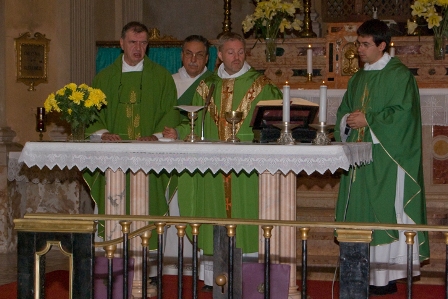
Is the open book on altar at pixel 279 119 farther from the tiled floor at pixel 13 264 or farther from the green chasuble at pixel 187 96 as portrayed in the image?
→ the tiled floor at pixel 13 264

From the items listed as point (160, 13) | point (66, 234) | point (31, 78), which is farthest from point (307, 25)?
point (66, 234)

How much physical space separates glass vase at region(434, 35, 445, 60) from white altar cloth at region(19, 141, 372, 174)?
3.32 metres

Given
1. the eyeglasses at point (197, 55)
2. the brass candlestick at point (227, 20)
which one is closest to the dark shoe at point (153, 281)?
the eyeglasses at point (197, 55)

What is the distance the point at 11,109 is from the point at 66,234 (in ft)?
17.7

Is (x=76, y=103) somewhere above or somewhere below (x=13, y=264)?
above

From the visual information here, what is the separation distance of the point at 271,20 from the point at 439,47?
1744mm

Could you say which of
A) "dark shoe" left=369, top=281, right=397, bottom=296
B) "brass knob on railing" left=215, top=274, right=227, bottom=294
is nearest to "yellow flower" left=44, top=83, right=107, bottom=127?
"brass knob on railing" left=215, top=274, right=227, bottom=294

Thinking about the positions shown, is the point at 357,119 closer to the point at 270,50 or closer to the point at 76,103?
the point at 76,103

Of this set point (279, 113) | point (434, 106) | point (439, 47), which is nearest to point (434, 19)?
point (439, 47)

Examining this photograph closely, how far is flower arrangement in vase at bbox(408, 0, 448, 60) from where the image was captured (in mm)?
8805

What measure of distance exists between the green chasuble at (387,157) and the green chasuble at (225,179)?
0.70 meters

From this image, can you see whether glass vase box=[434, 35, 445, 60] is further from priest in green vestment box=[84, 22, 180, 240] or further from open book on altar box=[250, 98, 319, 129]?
open book on altar box=[250, 98, 319, 129]

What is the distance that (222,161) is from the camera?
18.9 feet

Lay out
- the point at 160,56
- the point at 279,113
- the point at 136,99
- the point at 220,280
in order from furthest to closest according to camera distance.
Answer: the point at 160,56 < the point at 136,99 < the point at 279,113 < the point at 220,280
